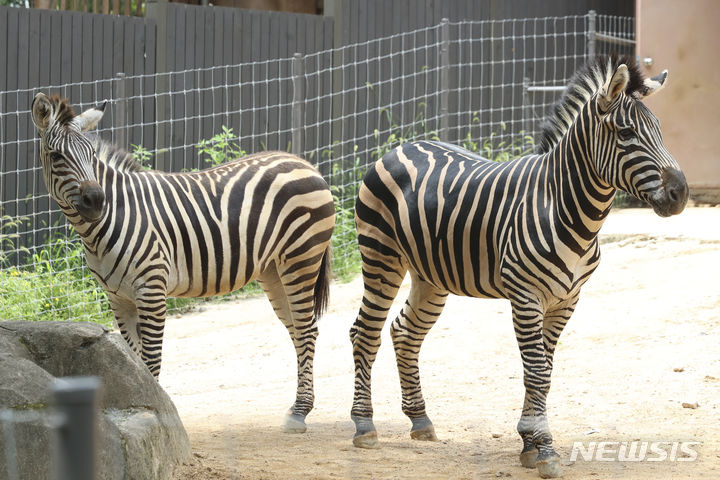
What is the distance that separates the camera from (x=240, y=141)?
1044cm

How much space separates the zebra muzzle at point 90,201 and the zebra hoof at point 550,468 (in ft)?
8.66

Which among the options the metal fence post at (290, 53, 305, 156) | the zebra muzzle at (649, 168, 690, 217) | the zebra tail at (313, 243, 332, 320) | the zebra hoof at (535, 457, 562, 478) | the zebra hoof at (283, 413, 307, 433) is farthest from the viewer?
the metal fence post at (290, 53, 305, 156)

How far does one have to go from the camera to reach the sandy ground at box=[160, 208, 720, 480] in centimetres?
484

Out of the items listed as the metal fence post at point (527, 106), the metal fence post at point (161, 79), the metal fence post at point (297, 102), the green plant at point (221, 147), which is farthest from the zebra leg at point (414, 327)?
the metal fence post at point (527, 106)

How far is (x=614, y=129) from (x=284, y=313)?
8.52 feet

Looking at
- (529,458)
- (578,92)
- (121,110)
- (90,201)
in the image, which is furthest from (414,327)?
(121,110)

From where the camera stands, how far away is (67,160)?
5.26 meters

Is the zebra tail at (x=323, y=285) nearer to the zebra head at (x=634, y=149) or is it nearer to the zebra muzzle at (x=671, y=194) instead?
the zebra head at (x=634, y=149)

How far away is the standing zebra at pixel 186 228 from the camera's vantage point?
5336mm

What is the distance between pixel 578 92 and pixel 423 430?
201 centimetres

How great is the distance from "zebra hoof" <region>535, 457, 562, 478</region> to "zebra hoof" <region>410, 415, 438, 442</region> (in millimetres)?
948

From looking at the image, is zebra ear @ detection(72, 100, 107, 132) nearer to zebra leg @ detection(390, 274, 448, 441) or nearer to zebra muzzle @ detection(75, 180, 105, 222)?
zebra muzzle @ detection(75, 180, 105, 222)

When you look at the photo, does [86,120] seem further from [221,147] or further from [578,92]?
[221,147]

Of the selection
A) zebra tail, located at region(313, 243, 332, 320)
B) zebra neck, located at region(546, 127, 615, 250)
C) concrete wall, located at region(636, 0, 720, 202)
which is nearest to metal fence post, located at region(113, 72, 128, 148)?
zebra tail, located at region(313, 243, 332, 320)
